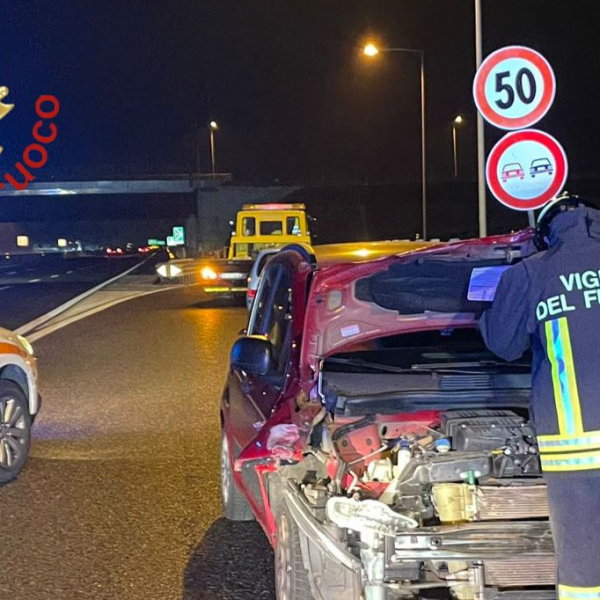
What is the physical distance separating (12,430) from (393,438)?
13.5ft

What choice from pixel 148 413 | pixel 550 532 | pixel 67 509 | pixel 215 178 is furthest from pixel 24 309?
pixel 215 178

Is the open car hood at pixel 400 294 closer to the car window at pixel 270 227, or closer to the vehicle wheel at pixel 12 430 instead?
the vehicle wheel at pixel 12 430

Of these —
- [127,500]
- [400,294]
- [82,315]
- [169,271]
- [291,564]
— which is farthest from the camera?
[169,271]

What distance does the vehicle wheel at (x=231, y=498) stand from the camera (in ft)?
19.9

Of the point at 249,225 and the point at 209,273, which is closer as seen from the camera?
the point at 209,273

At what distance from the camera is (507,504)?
3.66m

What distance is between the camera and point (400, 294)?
4.96 m

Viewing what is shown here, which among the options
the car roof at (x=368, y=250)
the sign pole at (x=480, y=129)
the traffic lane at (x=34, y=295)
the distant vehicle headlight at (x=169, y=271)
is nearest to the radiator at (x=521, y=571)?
the car roof at (x=368, y=250)

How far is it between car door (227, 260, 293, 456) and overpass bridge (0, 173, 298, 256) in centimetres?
5998

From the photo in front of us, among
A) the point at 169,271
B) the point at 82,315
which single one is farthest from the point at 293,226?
the point at 82,315

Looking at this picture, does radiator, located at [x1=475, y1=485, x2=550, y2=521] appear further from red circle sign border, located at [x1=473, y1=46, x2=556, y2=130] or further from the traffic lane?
the traffic lane

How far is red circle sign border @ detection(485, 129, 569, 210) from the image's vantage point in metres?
6.89

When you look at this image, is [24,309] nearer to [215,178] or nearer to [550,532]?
[550,532]

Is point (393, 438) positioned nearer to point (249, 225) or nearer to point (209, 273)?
point (209, 273)
